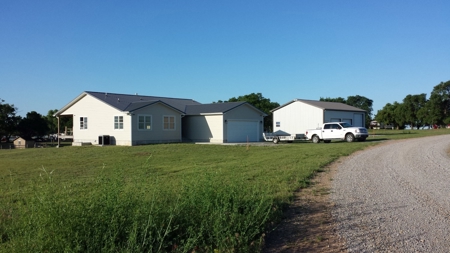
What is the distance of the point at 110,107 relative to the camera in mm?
32781

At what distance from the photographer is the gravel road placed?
586 centimetres

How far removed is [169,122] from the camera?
3409 centimetres

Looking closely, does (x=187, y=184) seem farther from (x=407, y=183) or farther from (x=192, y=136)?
(x=192, y=136)

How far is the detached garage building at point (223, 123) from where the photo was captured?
34.2 m

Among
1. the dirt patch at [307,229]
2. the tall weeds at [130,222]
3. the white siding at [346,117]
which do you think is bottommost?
the dirt patch at [307,229]

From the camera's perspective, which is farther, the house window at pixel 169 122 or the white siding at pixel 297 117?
the white siding at pixel 297 117

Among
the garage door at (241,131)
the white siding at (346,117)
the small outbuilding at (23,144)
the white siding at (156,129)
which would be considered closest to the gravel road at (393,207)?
the white siding at (156,129)

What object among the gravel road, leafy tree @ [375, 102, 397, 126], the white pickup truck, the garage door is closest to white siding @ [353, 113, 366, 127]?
the garage door

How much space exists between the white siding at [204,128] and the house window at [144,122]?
4.92 metres

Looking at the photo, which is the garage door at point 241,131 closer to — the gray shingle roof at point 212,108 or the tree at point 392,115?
the gray shingle roof at point 212,108

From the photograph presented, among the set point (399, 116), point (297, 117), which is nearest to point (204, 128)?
point (297, 117)

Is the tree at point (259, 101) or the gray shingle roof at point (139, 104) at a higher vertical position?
the tree at point (259, 101)

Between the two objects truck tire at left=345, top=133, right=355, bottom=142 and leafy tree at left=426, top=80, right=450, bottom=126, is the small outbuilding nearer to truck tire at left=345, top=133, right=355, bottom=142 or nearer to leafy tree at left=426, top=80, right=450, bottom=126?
truck tire at left=345, top=133, right=355, bottom=142

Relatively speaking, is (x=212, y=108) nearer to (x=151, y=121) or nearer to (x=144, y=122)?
(x=151, y=121)
